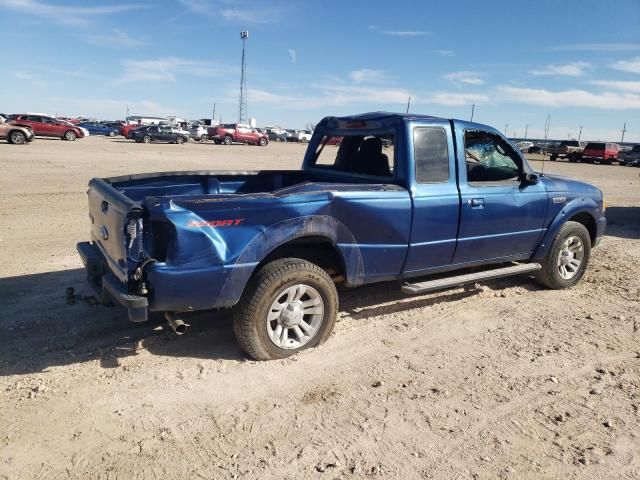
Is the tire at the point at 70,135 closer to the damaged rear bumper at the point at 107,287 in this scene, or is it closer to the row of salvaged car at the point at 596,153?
the row of salvaged car at the point at 596,153

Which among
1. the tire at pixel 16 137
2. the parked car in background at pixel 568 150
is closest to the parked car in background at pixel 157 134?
the tire at pixel 16 137

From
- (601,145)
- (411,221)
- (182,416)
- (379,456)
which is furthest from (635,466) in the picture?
(601,145)

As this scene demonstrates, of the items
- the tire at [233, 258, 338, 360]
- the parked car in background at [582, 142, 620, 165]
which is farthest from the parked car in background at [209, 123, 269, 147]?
the tire at [233, 258, 338, 360]

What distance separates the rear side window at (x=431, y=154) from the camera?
4629 mm

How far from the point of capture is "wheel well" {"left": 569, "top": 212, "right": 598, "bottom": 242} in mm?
6227

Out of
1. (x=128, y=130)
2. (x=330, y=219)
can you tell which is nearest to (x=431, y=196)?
(x=330, y=219)

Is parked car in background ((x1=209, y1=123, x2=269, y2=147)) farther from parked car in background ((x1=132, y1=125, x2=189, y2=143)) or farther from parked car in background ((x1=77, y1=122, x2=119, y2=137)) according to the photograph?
parked car in background ((x1=77, y1=122, x2=119, y2=137))

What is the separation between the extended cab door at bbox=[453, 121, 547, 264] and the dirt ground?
65 cm

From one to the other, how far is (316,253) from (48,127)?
105 feet

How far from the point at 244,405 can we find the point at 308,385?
0.51 meters

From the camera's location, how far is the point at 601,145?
39.7 metres

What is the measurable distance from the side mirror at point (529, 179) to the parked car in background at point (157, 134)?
35.0 meters

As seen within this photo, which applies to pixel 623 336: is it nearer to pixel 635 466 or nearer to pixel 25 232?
pixel 635 466

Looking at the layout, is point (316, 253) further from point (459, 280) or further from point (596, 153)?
point (596, 153)
